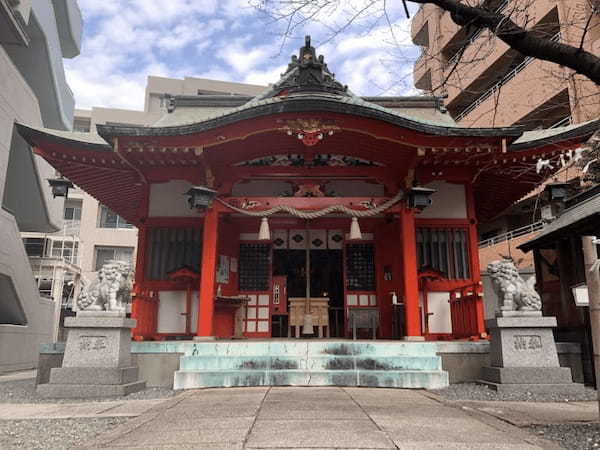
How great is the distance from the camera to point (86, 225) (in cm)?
3077

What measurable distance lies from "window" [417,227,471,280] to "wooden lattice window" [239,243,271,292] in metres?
3.73

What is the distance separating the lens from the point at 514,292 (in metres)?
7.13

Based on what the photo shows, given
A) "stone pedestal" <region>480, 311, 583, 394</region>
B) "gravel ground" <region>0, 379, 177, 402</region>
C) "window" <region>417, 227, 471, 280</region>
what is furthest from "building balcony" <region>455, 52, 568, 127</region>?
"gravel ground" <region>0, 379, 177, 402</region>

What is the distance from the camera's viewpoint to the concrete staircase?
7.04 m

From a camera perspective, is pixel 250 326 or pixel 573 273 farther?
pixel 250 326

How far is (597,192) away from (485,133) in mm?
2268

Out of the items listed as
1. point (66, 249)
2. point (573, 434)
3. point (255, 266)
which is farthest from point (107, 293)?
point (66, 249)

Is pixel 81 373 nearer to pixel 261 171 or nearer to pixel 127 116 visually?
pixel 261 171

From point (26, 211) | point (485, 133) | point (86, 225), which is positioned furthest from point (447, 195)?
point (86, 225)

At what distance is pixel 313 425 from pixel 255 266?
282 inches

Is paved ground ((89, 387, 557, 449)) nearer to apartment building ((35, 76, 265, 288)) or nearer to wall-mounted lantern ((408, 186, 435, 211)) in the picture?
wall-mounted lantern ((408, 186, 435, 211))

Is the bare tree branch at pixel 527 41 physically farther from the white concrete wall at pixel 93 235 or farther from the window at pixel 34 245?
the white concrete wall at pixel 93 235

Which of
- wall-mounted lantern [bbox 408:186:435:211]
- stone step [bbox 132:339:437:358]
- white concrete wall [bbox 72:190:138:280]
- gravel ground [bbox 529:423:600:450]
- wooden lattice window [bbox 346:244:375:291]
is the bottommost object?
gravel ground [bbox 529:423:600:450]

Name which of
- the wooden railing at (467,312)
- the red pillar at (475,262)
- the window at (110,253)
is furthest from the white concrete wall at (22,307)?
the window at (110,253)
